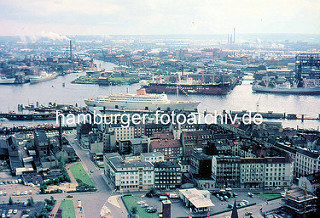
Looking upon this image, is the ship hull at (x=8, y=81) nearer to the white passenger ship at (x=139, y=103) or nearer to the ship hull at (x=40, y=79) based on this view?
the ship hull at (x=40, y=79)

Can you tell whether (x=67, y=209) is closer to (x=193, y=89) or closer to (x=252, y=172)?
(x=252, y=172)

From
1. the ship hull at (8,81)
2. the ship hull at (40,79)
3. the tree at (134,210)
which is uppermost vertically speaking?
the tree at (134,210)

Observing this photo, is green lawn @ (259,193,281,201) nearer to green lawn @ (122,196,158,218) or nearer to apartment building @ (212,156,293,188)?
apartment building @ (212,156,293,188)

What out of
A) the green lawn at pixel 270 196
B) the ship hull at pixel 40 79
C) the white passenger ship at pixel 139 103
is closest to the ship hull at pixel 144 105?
the white passenger ship at pixel 139 103

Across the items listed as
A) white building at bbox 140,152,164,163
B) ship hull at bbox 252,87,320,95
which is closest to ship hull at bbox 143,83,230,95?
ship hull at bbox 252,87,320,95

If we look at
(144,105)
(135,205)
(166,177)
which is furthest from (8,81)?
(135,205)

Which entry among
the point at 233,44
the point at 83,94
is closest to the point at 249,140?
the point at 83,94
